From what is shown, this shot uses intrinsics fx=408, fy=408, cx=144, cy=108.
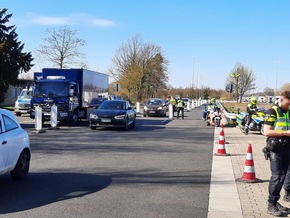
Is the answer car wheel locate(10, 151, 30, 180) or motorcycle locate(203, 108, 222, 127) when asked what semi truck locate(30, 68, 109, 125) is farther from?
car wheel locate(10, 151, 30, 180)

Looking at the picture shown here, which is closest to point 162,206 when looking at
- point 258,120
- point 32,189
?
point 32,189

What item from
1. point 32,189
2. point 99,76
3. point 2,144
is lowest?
point 32,189

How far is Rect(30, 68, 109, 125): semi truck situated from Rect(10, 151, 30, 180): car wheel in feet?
41.5

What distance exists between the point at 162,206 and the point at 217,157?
17.9ft

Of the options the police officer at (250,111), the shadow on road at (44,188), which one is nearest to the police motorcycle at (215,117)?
the police officer at (250,111)

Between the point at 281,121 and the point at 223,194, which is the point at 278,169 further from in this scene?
the point at 223,194

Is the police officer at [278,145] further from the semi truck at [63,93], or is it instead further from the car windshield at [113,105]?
the semi truck at [63,93]

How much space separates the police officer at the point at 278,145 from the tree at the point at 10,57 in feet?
126

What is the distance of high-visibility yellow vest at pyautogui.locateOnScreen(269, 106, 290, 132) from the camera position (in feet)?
19.4

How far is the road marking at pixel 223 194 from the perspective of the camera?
614 cm

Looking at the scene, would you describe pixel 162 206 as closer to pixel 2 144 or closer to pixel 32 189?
pixel 32 189

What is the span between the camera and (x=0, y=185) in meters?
7.55

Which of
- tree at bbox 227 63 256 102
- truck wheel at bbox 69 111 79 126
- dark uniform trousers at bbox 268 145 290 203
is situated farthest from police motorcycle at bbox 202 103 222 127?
tree at bbox 227 63 256 102

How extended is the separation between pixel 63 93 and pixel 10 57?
2602 cm
